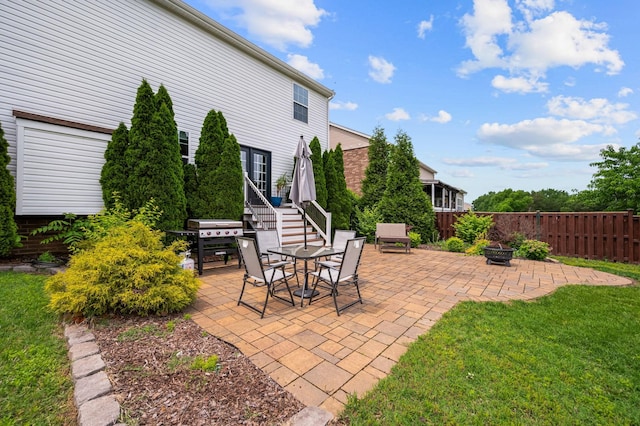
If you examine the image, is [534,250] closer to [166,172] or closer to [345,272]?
[345,272]

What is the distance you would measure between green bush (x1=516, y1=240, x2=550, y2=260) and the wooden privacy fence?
4.15 feet

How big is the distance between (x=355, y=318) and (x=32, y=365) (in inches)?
124

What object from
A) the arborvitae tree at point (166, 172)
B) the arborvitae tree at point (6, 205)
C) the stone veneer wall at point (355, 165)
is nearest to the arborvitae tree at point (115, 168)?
the arborvitae tree at point (166, 172)

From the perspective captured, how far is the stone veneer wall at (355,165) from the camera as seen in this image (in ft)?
56.9

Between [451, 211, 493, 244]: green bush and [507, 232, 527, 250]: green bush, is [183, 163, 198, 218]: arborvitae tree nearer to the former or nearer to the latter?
[451, 211, 493, 244]: green bush

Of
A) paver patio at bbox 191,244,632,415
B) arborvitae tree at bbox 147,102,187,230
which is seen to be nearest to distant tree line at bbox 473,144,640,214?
paver patio at bbox 191,244,632,415

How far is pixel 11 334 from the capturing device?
2881 millimetres

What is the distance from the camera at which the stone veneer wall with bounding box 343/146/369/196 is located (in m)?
17.3

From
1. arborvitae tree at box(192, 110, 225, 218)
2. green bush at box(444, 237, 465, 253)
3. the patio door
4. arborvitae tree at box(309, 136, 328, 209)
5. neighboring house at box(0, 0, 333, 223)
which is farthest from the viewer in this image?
arborvitae tree at box(309, 136, 328, 209)

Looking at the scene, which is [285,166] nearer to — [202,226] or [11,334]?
[202,226]

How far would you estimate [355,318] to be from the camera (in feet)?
11.9

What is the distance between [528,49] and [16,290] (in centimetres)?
1340

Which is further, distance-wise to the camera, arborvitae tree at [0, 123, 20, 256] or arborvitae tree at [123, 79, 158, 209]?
arborvitae tree at [123, 79, 158, 209]

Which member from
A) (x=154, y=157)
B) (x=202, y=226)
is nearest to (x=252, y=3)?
(x=154, y=157)
